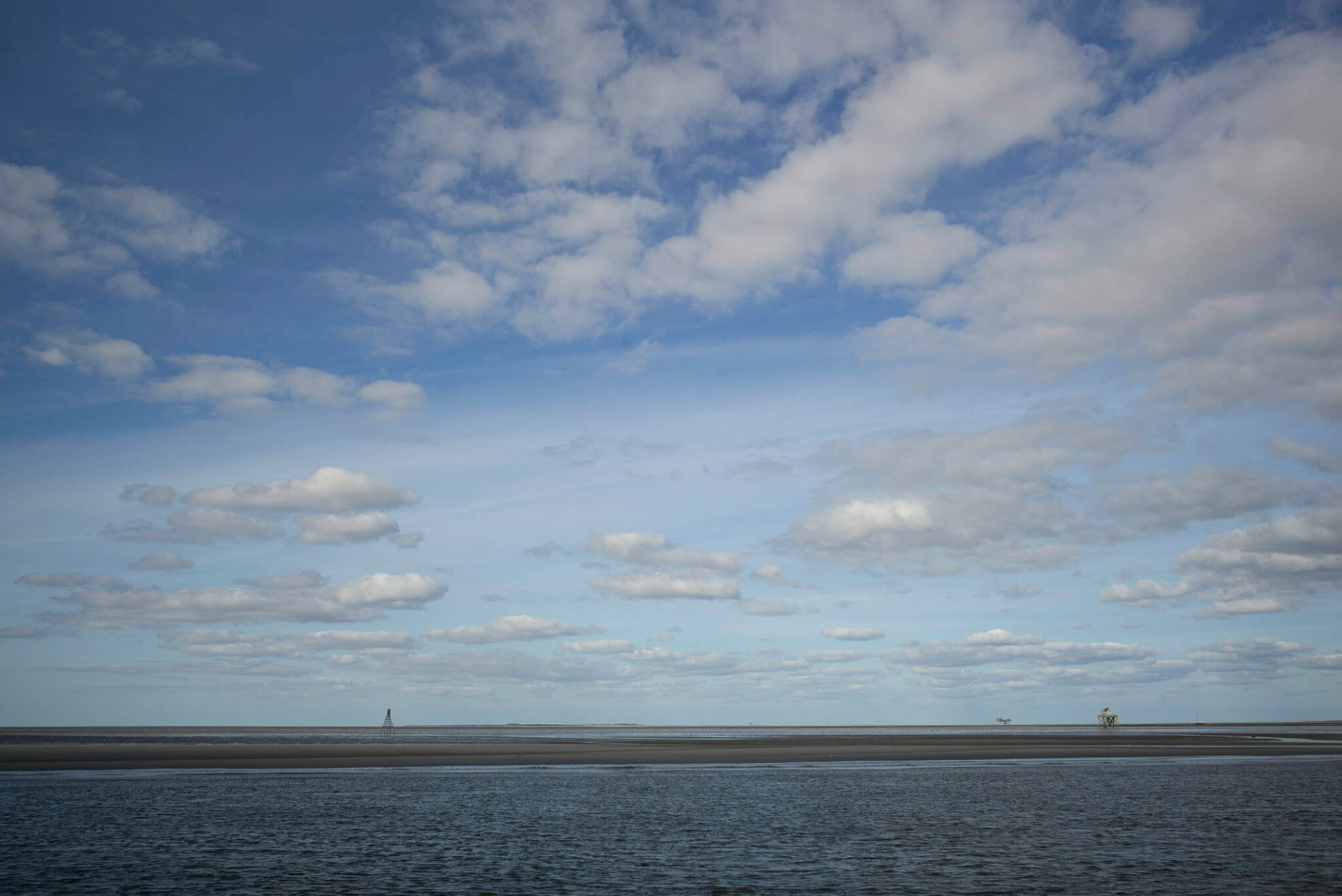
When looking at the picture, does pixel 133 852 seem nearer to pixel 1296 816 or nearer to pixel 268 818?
pixel 268 818

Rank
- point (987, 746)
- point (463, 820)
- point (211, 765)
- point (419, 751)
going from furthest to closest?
point (987, 746) < point (419, 751) < point (211, 765) < point (463, 820)

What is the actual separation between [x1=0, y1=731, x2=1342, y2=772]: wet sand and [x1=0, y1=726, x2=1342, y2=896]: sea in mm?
11985

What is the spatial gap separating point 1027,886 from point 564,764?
45.9 m

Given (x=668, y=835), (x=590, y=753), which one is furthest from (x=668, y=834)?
(x=590, y=753)

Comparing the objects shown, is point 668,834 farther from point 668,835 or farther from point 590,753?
point 590,753

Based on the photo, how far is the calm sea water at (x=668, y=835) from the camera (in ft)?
71.9

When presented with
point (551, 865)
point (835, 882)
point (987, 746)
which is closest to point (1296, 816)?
point (835, 882)

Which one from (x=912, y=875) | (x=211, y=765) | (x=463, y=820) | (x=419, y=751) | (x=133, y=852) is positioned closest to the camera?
(x=912, y=875)

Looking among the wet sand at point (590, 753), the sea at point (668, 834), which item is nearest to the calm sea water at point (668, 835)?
the sea at point (668, 834)

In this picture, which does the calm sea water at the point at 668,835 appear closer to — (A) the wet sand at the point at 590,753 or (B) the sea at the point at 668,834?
Result: (B) the sea at the point at 668,834

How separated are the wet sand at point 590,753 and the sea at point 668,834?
1199cm

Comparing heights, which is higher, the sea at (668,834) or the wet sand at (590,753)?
the sea at (668,834)

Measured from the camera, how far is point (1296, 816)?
111 ft

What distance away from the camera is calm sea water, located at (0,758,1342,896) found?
71.9 ft
